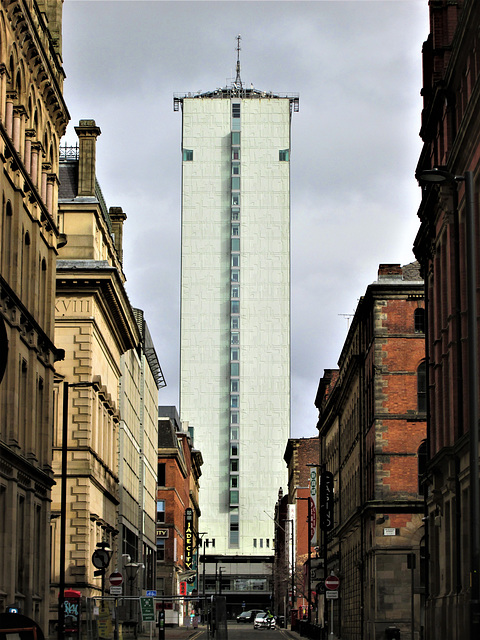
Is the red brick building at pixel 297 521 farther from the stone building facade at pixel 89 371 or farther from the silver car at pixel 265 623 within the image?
the stone building facade at pixel 89 371

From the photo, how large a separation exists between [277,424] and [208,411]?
9.67 m

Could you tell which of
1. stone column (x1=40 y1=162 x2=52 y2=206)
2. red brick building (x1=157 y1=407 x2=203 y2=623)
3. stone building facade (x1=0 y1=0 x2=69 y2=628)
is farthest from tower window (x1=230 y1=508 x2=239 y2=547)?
stone column (x1=40 y1=162 x2=52 y2=206)

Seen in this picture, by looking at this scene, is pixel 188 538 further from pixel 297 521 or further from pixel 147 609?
pixel 147 609

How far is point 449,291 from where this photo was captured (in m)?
37.5

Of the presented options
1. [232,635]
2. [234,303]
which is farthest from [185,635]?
[234,303]

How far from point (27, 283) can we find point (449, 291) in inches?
525

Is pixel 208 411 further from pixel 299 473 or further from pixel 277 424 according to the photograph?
pixel 299 473

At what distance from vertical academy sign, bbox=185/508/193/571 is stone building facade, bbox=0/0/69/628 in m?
93.1

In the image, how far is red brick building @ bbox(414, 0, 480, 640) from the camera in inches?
1305

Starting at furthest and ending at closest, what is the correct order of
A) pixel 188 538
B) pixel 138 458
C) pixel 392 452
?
1. pixel 188 538
2. pixel 138 458
3. pixel 392 452

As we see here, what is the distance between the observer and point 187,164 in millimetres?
166875

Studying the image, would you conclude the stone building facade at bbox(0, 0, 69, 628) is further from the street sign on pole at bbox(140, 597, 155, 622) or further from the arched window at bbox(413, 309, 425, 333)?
the arched window at bbox(413, 309, 425, 333)

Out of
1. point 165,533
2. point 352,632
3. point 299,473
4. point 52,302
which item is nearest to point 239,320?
point 299,473

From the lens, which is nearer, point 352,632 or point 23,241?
point 23,241
